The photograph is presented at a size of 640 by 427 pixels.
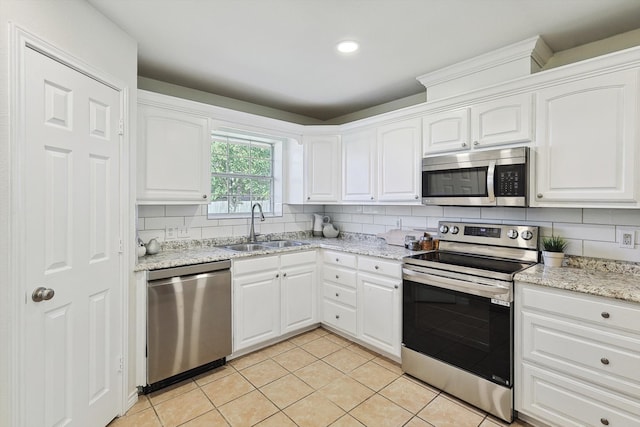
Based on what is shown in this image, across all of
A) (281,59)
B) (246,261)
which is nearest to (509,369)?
(246,261)

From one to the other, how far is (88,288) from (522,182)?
279 centimetres

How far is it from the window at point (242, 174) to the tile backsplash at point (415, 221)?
0.18m

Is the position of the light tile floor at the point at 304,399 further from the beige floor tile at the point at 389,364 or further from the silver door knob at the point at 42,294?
the silver door knob at the point at 42,294

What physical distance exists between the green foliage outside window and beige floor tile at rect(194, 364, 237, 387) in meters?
1.49

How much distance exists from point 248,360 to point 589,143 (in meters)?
2.95

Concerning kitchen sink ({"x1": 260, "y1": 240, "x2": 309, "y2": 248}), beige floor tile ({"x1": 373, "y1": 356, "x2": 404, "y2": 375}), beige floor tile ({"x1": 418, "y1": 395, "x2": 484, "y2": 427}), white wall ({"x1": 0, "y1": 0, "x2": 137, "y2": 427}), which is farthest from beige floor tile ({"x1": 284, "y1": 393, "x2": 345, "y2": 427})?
kitchen sink ({"x1": 260, "y1": 240, "x2": 309, "y2": 248})

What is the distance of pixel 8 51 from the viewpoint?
52.1 inches

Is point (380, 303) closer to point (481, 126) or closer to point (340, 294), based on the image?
point (340, 294)

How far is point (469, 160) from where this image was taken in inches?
95.6

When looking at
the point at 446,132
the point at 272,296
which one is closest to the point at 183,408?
the point at 272,296

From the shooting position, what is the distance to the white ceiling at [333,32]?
1.80m

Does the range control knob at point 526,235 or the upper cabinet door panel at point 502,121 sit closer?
the upper cabinet door panel at point 502,121

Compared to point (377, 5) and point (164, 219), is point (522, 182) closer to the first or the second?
point (377, 5)

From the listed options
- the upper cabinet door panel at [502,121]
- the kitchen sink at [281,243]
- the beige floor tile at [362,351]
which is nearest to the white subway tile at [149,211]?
the kitchen sink at [281,243]
